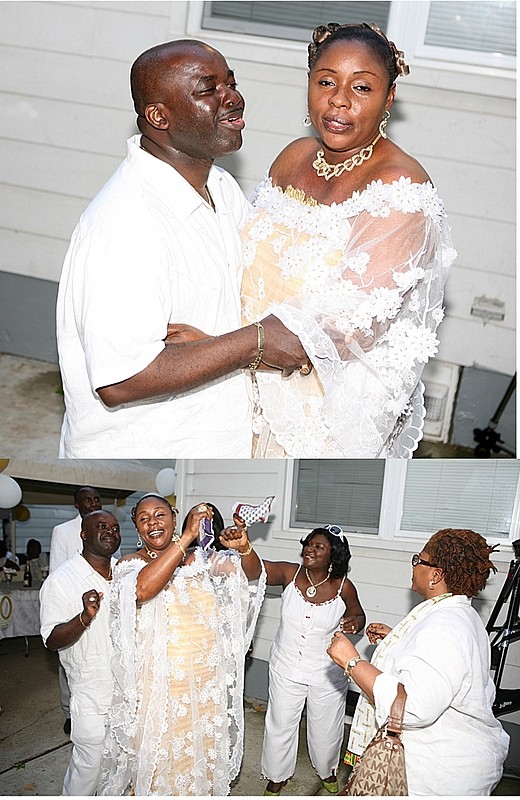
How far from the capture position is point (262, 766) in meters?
1.84

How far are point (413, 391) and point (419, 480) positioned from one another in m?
0.23

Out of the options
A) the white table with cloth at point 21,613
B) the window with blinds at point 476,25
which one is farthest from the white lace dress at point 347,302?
the window with blinds at point 476,25

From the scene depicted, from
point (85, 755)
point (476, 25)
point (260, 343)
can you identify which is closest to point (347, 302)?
point (260, 343)

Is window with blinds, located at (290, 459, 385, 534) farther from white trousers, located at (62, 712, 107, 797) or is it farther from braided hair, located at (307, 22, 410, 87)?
braided hair, located at (307, 22, 410, 87)

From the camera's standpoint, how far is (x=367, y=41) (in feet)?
5.44

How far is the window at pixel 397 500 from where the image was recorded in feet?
5.93

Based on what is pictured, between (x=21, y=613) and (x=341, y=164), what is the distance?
1.09m

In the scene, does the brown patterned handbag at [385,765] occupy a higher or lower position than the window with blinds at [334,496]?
lower

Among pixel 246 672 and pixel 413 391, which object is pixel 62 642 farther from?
pixel 413 391

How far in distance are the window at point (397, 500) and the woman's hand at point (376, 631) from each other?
0.16 meters

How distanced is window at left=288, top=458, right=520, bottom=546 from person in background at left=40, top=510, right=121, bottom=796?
0.38 meters

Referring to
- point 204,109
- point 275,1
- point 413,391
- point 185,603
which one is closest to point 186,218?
point 204,109

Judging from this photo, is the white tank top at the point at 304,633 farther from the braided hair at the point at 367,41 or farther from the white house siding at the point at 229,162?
the white house siding at the point at 229,162

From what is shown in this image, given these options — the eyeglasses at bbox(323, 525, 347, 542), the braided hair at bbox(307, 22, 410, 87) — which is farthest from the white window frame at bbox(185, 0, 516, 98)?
the eyeglasses at bbox(323, 525, 347, 542)
